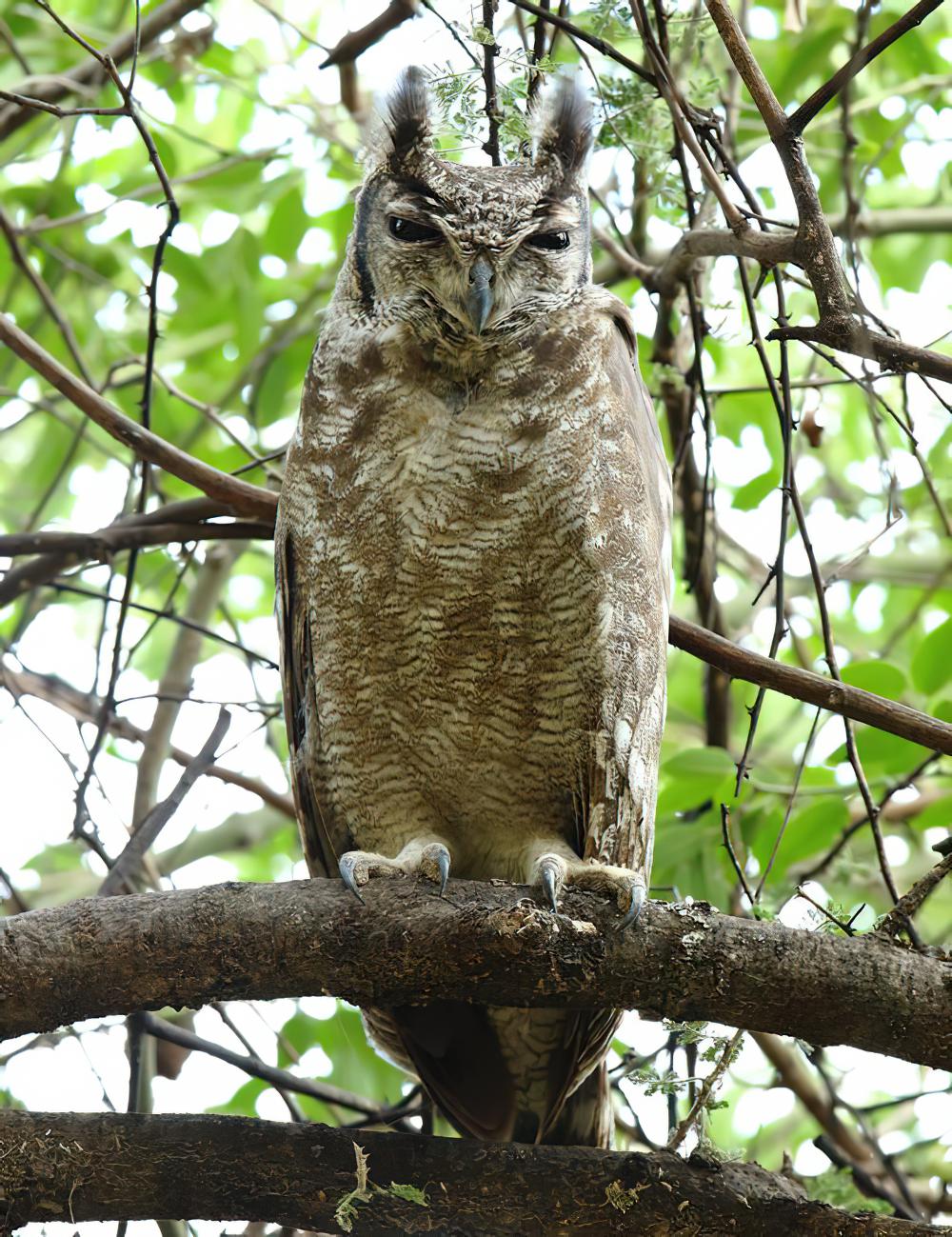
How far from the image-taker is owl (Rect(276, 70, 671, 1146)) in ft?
7.72

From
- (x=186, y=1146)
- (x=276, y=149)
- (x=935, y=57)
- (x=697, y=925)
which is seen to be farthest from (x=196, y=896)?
(x=935, y=57)

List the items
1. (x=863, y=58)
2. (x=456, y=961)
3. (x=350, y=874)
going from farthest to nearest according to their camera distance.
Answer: (x=350, y=874)
(x=456, y=961)
(x=863, y=58)

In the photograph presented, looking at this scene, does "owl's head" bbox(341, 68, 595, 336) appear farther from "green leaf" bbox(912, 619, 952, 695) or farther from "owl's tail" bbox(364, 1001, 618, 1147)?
"owl's tail" bbox(364, 1001, 618, 1147)

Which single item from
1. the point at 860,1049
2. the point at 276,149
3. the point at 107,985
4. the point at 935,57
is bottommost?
the point at 107,985

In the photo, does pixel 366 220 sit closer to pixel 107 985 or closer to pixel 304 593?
pixel 304 593

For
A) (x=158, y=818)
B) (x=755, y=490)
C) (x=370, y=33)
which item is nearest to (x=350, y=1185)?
(x=158, y=818)

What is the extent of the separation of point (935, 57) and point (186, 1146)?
3.38 m

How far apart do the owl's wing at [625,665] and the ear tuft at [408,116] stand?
642 millimetres

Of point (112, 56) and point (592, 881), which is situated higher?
point (112, 56)

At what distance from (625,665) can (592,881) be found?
38cm

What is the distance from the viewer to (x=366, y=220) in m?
2.67

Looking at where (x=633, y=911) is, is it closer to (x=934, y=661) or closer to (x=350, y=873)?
(x=350, y=873)

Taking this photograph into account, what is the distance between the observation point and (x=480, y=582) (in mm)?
2342

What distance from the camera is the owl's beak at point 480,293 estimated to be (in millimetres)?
2371
